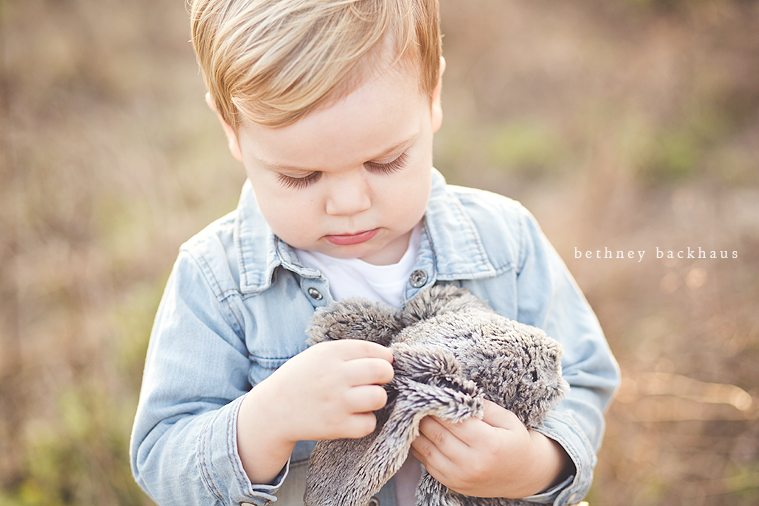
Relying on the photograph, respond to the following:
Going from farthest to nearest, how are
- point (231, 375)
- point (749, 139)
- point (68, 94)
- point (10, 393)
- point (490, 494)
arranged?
point (68, 94), point (749, 139), point (10, 393), point (231, 375), point (490, 494)

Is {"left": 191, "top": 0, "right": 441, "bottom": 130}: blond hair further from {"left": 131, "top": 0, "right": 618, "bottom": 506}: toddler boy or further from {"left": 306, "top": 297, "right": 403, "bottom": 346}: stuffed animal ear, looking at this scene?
{"left": 306, "top": 297, "right": 403, "bottom": 346}: stuffed animal ear

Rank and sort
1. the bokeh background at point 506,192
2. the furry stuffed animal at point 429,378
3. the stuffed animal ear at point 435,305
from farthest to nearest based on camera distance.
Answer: the bokeh background at point 506,192, the stuffed animal ear at point 435,305, the furry stuffed animal at point 429,378

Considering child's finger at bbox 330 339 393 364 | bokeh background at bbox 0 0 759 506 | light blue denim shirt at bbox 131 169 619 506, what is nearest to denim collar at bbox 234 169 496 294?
light blue denim shirt at bbox 131 169 619 506

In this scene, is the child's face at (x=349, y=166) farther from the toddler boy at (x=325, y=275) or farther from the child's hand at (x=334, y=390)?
the child's hand at (x=334, y=390)

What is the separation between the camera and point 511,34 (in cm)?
428

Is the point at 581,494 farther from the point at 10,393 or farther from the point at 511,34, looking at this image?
the point at 511,34

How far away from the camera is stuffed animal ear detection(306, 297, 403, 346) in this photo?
0.93 metres

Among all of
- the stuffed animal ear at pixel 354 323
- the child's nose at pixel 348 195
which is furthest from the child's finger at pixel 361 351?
the child's nose at pixel 348 195

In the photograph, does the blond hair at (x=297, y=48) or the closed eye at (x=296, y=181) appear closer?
the blond hair at (x=297, y=48)

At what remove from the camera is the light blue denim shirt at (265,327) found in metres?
0.97

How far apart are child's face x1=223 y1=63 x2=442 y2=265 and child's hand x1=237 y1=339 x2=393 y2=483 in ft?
0.88

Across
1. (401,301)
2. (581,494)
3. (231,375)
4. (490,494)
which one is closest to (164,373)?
(231,375)

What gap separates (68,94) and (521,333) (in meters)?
4.16

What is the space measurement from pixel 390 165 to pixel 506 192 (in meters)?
2.55
